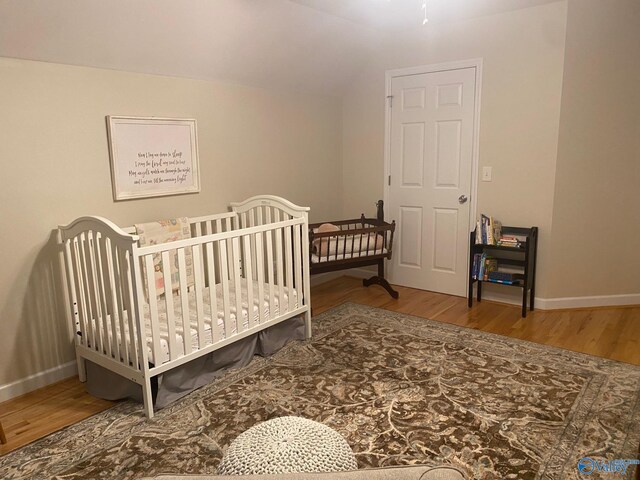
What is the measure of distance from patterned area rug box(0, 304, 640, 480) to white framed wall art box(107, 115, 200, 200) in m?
1.30

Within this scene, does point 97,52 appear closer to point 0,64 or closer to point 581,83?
point 0,64

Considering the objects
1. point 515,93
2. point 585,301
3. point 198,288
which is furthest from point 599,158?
point 198,288

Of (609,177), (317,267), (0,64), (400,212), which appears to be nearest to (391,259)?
(400,212)

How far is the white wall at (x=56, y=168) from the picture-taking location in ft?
8.07

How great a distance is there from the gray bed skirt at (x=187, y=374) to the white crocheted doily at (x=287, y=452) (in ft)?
3.19

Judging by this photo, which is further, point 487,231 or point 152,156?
point 487,231

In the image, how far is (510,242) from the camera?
3.62 meters

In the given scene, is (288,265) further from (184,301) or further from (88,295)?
(88,295)

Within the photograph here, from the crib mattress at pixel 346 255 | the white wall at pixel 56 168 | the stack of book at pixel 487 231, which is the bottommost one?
the crib mattress at pixel 346 255

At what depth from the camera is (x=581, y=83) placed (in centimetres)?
343

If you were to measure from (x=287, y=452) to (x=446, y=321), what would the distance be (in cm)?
232

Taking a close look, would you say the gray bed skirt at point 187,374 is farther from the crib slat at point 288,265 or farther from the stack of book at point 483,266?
the stack of book at point 483,266

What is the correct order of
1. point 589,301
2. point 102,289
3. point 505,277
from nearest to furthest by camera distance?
point 102,289 < point 505,277 < point 589,301

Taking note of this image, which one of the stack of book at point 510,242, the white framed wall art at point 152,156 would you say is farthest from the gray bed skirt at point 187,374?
the stack of book at point 510,242
